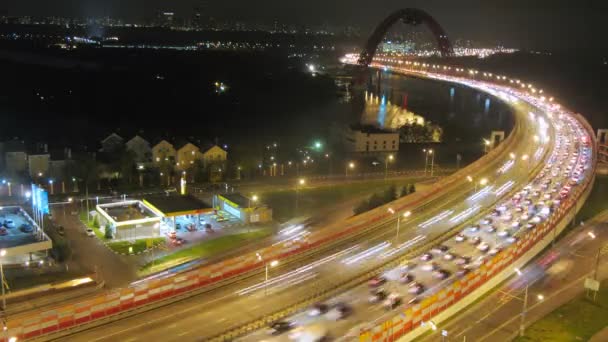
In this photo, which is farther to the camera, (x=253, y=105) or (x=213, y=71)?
(x=213, y=71)

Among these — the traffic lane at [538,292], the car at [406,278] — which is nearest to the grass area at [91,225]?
the car at [406,278]

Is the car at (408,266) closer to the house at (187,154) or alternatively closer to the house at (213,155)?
the house at (213,155)

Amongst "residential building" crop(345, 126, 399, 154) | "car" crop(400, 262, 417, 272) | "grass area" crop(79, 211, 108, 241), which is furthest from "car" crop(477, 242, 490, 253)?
"residential building" crop(345, 126, 399, 154)

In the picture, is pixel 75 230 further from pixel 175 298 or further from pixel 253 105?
pixel 253 105

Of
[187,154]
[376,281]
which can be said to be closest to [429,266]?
[376,281]

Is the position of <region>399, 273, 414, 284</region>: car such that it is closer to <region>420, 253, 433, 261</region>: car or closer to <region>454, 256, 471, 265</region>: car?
<region>420, 253, 433, 261</region>: car

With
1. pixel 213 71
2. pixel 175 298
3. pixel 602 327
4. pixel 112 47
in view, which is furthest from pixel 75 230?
pixel 112 47
